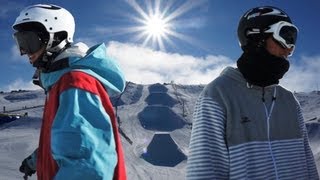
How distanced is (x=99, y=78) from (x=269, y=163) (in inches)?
53.8

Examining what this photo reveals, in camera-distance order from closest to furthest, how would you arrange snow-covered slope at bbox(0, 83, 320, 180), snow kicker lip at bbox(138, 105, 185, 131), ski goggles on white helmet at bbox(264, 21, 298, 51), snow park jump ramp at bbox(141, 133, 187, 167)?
ski goggles on white helmet at bbox(264, 21, 298, 51)
snow-covered slope at bbox(0, 83, 320, 180)
snow park jump ramp at bbox(141, 133, 187, 167)
snow kicker lip at bbox(138, 105, 185, 131)

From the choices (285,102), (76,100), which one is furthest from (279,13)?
(76,100)

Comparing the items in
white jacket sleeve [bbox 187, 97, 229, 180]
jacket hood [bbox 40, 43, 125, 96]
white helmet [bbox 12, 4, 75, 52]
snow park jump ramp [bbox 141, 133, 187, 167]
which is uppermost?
snow park jump ramp [bbox 141, 133, 187, 167]

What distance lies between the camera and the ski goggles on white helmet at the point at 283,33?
3.71 m

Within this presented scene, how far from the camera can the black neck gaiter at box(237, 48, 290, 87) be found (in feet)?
12.0

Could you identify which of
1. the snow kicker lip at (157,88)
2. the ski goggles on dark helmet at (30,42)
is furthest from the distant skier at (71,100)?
the snow kicker lip at (157,88)

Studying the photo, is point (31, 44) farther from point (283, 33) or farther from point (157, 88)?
point (157, 88)

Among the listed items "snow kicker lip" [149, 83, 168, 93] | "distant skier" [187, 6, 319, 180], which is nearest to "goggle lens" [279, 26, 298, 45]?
"distant skier" [187, 6, 319, 180]

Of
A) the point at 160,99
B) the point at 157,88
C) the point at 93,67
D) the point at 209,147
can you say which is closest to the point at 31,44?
the point at 93,67

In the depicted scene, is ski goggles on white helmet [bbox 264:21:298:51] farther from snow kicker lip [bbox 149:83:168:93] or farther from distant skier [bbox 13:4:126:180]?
snow kicker lip [bbox 149:83:168:93]

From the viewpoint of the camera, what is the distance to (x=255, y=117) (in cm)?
358

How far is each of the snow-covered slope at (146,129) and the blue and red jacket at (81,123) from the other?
3150cm

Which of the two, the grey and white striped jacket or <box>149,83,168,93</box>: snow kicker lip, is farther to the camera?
<box>149,83,168,93</box>: snow kicker lip

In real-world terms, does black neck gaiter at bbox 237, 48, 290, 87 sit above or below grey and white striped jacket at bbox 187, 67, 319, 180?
above
